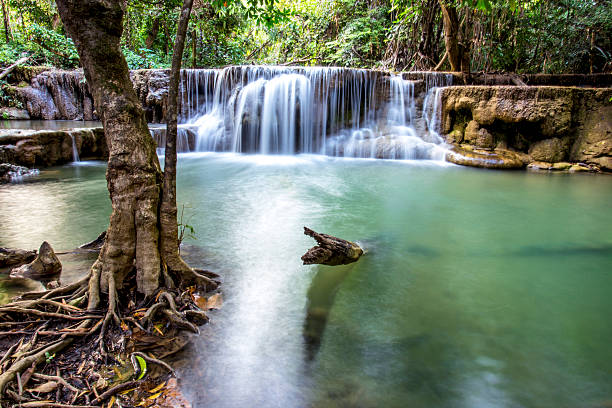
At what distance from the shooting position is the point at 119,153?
2.60 meters

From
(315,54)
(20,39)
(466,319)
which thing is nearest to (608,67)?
(315,54)

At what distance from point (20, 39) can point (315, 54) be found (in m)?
12.1

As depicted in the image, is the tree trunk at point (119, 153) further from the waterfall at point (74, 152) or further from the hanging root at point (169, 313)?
the waterfall at point (74, 152)

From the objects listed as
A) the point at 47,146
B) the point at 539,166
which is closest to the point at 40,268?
the point at 47,146

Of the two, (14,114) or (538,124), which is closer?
(538,124)

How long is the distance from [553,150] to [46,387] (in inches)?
471

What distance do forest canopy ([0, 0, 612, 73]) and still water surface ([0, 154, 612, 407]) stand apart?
6921 millimetres

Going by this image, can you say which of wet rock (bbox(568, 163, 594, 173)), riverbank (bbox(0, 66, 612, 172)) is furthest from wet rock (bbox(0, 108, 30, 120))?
wet rock (bbox(568, 163, 594, 173))

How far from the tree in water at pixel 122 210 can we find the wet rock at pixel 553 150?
420 inches

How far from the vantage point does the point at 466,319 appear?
3.04 metres

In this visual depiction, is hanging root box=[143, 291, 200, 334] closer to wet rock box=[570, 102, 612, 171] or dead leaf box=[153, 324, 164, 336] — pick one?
dead leaf box=[153, 324, 164, 336]

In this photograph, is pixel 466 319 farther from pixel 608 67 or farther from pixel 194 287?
pixel 608 67

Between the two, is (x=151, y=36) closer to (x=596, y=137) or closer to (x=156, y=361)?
(x=596, y=137)

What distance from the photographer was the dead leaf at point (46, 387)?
192 cm
